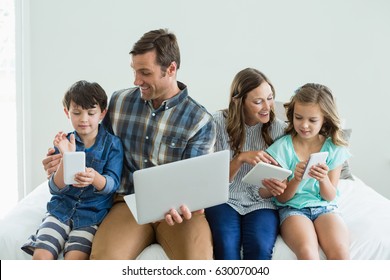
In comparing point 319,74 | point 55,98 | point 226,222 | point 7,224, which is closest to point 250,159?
point 226,222

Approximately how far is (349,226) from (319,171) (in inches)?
11.4

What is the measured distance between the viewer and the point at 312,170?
2.10 metres

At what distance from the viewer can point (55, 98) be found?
3627 millimetres

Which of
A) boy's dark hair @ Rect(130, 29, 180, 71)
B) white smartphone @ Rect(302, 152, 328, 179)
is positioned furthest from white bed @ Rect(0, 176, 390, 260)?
boy's dark hair @ Rect(130, 29, 180, 71)

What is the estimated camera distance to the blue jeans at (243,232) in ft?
6.61

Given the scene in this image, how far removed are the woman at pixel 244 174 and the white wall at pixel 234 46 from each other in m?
1.17

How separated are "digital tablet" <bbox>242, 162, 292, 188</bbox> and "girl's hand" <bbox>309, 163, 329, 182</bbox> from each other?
0.11 metres

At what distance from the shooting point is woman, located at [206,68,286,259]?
2051mm

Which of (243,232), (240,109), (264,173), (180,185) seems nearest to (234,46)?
(240,109)

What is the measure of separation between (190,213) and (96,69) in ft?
6.23

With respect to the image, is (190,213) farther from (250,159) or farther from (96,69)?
(96,69)

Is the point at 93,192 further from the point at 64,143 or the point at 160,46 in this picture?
the point at 160,46

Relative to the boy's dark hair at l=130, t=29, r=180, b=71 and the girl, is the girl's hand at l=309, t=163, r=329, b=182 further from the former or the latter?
the boy's dark hair at l=130, t=29, r=180, b=71

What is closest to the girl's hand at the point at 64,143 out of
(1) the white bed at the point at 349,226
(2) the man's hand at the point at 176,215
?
(1) the white bed at the point at 349,226
